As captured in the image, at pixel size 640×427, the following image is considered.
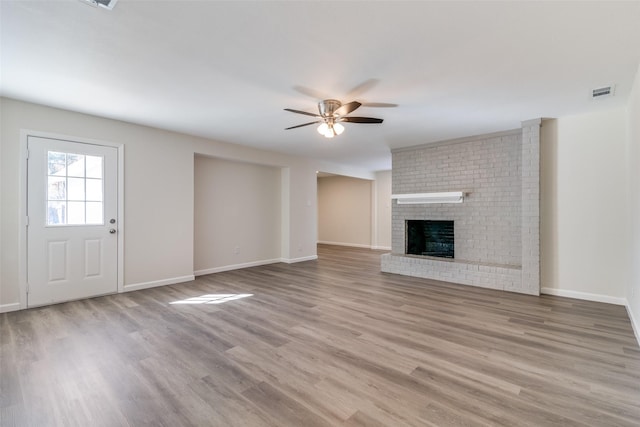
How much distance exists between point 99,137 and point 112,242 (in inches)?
58.9

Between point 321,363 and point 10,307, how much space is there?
3.90 m

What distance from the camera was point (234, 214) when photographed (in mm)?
6324

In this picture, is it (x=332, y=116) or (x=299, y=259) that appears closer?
(x=332, y=116)

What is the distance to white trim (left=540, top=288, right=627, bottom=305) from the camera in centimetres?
391

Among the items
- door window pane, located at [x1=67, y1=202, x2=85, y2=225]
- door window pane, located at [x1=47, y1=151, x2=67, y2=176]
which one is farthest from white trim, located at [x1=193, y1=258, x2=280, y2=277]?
door window pane, located at [x1=47, y1=151, x2=67, y2=176]

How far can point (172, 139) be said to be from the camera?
16.3 feet

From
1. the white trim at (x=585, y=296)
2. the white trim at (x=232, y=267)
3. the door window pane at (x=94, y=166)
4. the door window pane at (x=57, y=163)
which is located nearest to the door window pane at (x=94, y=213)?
the door window pane at (x=94, y=166)

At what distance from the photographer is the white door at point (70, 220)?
3.75 metres

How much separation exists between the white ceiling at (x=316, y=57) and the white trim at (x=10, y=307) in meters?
2.46

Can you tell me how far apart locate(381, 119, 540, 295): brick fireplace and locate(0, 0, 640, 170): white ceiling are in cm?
88

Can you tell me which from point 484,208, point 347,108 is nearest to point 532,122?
point 484,208

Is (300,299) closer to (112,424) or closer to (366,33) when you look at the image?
(112,424)

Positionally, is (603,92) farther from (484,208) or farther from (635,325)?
(635,325)

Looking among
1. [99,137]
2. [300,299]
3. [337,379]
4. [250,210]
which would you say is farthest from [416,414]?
[250,210]
